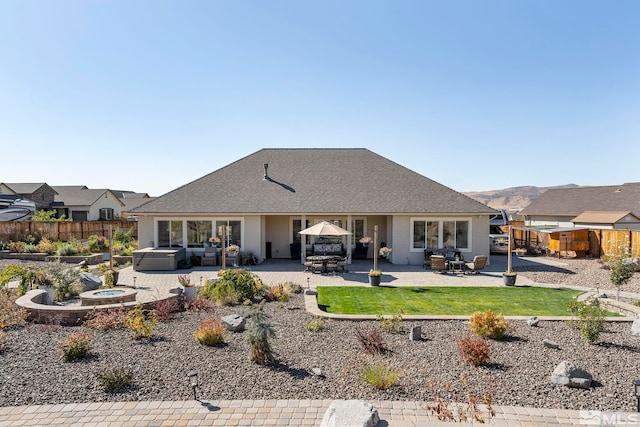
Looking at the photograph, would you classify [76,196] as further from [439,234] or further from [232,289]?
[439,234]

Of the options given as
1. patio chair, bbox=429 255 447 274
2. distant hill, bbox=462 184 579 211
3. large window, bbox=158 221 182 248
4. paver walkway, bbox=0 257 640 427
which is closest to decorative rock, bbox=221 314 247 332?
paver walkway, bbox=0 257 640 427

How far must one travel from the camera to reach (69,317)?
8195 mm

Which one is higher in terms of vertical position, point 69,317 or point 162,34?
point 162,34

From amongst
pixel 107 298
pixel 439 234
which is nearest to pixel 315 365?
pixel 107 298

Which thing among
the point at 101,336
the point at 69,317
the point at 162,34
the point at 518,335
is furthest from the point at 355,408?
the point at 162,34

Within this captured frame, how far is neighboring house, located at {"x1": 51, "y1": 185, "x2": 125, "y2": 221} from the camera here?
4134cm

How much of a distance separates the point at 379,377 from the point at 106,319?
5.91m

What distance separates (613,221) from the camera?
23359mm

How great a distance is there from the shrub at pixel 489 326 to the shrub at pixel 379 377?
2750mm

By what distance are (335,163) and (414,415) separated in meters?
18.2

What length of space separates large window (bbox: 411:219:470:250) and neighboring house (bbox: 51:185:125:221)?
1492 inches

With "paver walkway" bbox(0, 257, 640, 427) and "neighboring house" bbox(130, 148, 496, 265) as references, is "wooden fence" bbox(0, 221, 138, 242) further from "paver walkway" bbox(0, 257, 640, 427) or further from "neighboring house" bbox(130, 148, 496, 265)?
"paver walkway" bbox(0, 257, 640, 427)

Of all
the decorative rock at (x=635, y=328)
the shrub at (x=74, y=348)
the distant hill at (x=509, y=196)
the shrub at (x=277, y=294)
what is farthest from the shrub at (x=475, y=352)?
the distant hill at (x=509, y=196)

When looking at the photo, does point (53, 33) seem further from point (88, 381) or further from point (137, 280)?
point (88, 381)
